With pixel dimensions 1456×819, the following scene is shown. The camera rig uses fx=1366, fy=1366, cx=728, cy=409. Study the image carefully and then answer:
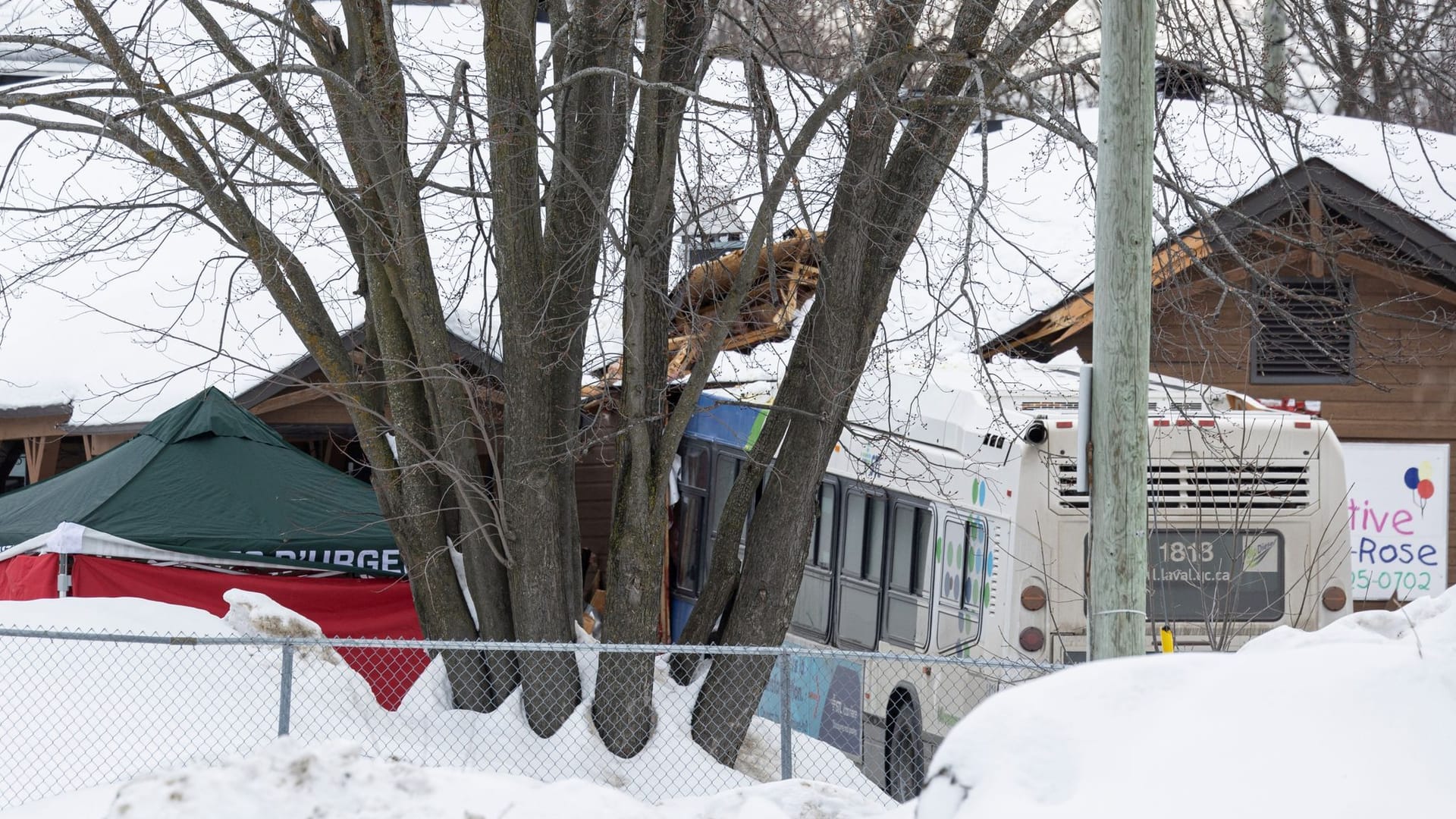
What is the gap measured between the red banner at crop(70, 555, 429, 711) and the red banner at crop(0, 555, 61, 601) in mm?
21

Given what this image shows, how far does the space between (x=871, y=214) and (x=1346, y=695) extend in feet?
16.8

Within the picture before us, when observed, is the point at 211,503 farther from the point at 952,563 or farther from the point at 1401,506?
the point at 1401,506

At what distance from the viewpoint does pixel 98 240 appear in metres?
8.82

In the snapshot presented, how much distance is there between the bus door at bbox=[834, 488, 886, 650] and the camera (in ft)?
34.8

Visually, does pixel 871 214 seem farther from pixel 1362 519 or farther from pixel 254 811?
pixel 1362 519

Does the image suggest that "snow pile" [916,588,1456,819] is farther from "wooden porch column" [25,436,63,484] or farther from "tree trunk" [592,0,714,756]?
"wooden porch column" [25,436,63,484]

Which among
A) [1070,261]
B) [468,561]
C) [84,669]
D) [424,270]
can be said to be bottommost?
[84,669]

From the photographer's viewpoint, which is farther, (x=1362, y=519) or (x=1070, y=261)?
(x=1070, y=261)

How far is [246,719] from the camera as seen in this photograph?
8164 mm

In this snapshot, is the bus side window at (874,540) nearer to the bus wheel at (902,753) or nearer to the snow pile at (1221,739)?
the bus wheel at (902,753)

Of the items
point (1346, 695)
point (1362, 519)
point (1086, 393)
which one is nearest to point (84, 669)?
point (1086, 393)

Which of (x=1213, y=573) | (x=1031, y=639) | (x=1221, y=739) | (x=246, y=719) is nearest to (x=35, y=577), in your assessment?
(x=246, y=719)

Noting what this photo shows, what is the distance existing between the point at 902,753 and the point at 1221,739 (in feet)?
20.4

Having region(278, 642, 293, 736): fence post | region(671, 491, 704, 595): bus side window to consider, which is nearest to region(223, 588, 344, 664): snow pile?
region(278, 642, 293, 736): fence post
